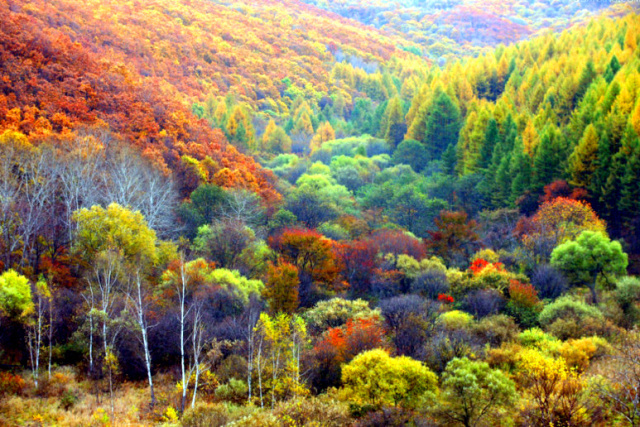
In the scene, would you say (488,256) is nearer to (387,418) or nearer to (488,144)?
(387,418)

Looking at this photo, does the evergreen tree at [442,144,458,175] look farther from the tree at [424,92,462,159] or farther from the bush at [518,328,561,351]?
the bush at [518,328,561,351]

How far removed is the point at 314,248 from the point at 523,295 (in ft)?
42.8

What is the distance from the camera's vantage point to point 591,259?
28891 millimetres

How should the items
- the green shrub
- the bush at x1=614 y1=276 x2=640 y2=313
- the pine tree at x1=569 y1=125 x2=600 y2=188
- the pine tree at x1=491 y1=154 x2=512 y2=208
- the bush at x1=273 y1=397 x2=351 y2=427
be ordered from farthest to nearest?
the pine tree at x1=491 y1=154 x2=512 y2=208 < the pine tree at x1=569 y1=125 x2=600 y2=188 < the bush at x1=614 y1=276 x2=640 y2=313 < the green shrub < the bush at x1=273 y1=397 x2=351 y2=427

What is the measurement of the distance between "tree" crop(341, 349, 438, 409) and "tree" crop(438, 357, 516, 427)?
1.09m

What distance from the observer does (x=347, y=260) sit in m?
35.5

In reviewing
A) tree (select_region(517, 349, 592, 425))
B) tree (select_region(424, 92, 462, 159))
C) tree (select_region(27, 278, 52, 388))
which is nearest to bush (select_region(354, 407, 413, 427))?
tree (select_region(517, 349, 592, 425))

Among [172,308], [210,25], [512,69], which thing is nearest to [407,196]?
[172,308]

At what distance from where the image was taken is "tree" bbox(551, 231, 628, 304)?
28.9 meters

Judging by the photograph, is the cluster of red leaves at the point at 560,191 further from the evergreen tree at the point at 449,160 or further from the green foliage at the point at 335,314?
the green foliage at the point at 335,314

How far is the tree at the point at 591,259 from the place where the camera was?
94.7 ft

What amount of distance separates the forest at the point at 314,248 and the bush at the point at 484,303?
0.39 feet

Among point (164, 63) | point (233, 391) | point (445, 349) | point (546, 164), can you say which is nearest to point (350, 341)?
point (445, 349)

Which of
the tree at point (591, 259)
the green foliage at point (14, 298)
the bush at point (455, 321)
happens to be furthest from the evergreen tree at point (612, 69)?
the green foliage at point (14, 298)
